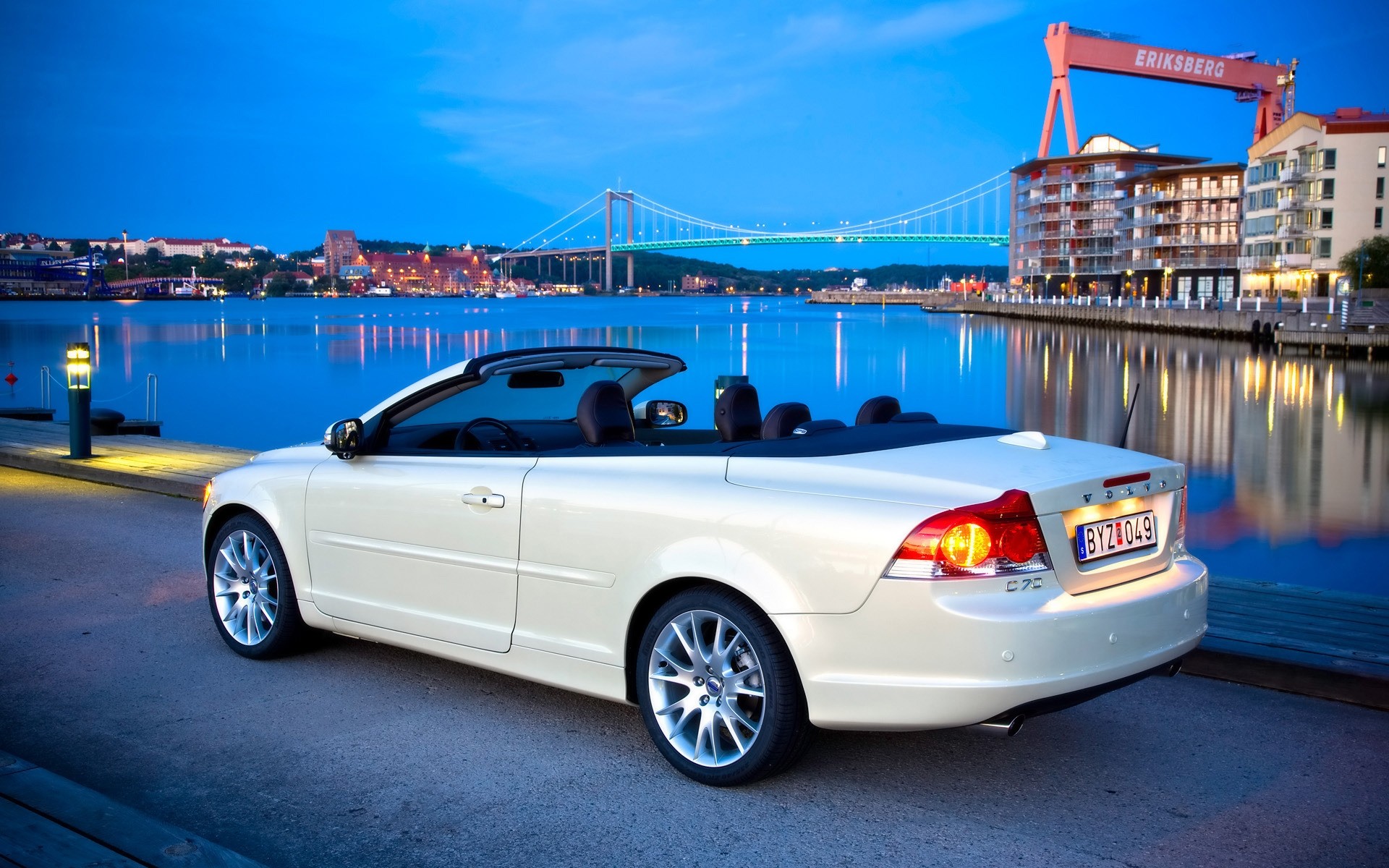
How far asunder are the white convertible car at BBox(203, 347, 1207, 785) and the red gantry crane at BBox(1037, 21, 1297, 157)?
117498mm

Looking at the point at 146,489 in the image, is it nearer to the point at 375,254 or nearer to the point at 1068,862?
the point at 1068,862

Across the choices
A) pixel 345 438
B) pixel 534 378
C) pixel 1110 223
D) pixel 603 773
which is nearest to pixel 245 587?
pixel 345 438

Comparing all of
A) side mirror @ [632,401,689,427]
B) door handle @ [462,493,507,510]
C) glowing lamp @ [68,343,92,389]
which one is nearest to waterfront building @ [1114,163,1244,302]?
glowing lamp @ [68,343,92,389]

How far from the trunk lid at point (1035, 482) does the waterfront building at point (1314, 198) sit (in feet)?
247

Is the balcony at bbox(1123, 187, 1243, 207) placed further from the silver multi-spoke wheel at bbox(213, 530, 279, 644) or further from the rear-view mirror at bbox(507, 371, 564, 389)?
the silver multi-spoke wheel at bbox(213, 530, 279, 644)

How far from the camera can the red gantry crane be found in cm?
10788

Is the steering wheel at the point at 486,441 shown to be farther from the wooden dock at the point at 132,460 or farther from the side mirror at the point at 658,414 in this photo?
the wooden dock at the point at 132,460

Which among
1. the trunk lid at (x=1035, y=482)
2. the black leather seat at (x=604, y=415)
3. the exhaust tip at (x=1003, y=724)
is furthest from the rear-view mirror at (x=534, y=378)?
the exhaust tip at (x=1003, y=724)

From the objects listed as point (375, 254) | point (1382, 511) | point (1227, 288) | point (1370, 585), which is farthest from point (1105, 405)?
point (375, 254)

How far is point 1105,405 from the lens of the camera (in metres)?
34.2

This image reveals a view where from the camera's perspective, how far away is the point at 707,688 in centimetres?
396

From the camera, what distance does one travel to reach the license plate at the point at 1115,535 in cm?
367

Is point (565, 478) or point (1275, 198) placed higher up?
point (1275, 198)

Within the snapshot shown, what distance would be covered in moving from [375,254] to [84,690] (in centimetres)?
20367
